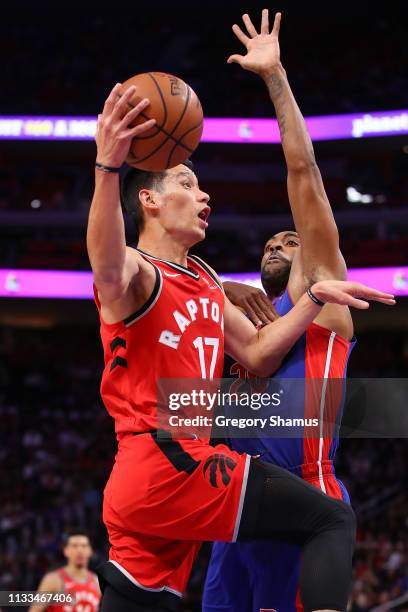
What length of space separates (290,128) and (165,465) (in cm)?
161

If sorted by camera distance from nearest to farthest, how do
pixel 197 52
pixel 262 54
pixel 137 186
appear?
1. pixel 137 186
2. pixel 262 54
3. pixel 197 52

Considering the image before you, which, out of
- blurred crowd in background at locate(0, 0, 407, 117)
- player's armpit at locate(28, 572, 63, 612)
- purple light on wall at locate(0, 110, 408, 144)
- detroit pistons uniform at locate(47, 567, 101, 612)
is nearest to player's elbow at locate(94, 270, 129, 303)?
detroit pistons uniform at locate(47, 567, 101, 612)

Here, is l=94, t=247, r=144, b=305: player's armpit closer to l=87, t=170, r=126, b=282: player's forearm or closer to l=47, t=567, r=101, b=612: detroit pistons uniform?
l=87, t=170, r=126, b=282: player's forearm

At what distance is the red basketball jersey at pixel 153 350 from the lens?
3217 mm

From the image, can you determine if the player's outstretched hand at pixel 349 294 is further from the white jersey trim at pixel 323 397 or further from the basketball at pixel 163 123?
the basketball at pixel 163 123

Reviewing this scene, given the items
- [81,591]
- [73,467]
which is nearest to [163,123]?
[81,591]

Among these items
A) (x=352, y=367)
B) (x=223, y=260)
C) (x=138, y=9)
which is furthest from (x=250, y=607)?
(x=138, y=9)

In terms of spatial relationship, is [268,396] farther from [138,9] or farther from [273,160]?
[138,9]

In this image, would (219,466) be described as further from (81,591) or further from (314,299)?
(81,591)

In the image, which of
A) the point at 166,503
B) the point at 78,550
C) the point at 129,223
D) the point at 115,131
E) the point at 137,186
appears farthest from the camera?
the point at 129,223

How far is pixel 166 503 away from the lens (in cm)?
307

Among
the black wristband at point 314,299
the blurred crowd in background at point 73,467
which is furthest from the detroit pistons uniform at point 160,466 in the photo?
the blurred crowd in background at point 73,467

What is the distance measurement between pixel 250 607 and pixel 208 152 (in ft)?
63.3

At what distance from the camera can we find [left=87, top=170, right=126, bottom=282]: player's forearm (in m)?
2.94
